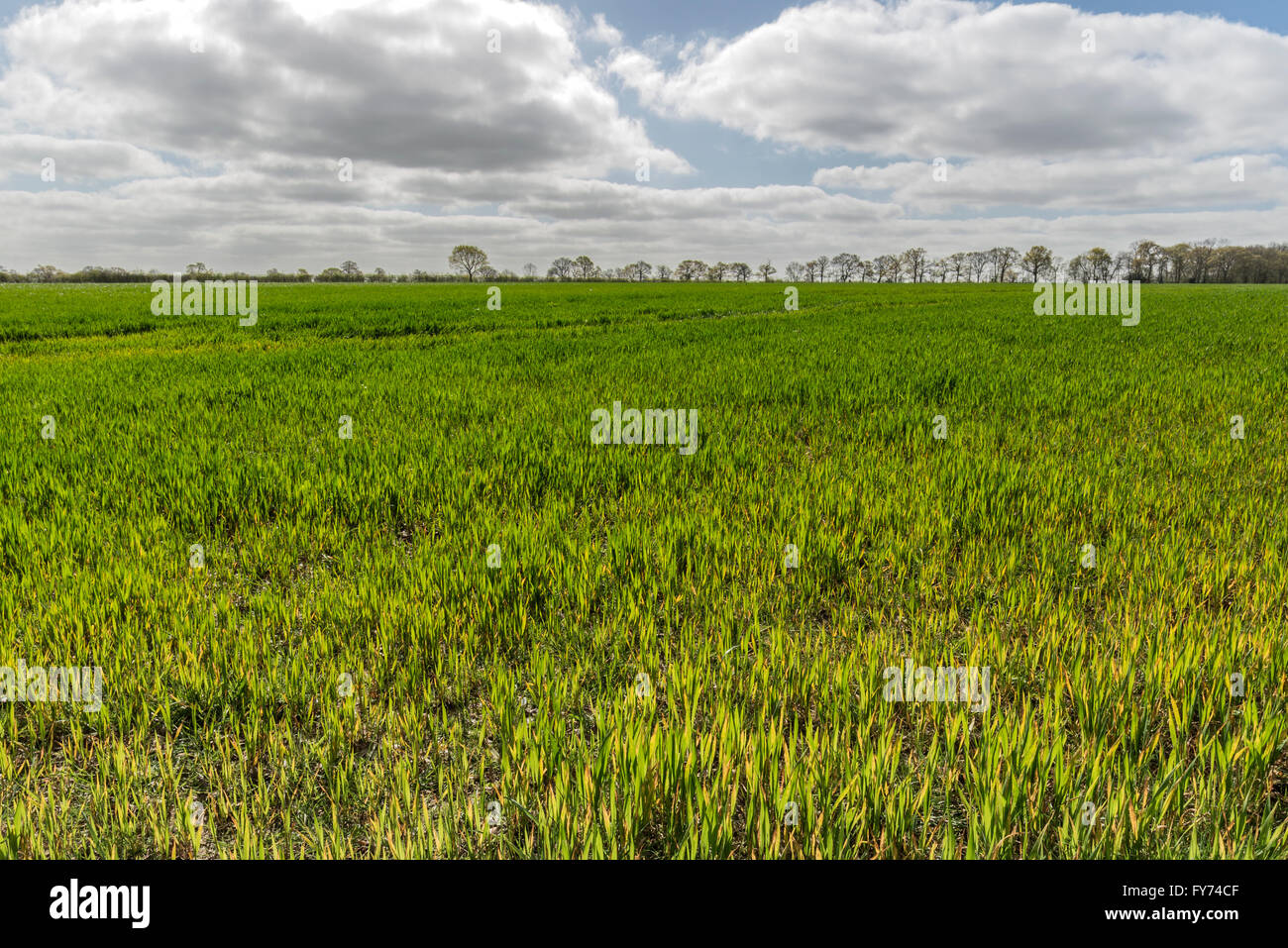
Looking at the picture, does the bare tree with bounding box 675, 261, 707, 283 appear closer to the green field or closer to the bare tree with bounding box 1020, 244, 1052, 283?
the bare tree with bounding box 1020, 244, 1052, 283

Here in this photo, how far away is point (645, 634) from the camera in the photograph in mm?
2615

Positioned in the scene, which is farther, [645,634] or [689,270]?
[689,270]

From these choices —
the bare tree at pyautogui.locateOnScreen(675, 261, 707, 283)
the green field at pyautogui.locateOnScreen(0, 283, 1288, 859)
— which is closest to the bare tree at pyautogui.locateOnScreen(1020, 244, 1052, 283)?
the bare tree at pyautogui.locateOnScreen(675, 261, 707, 283)

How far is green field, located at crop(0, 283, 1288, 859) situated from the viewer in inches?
66.4

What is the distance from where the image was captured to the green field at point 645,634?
1686 millimetres

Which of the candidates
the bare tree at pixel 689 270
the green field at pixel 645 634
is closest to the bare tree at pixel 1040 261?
the bare tree at pixel 689 270

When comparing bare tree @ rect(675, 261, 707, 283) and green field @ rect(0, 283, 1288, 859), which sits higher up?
bare tree @ rect(675, 261, 707, 283)

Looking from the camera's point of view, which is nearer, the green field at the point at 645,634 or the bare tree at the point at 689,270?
the green field at the point at 645,634

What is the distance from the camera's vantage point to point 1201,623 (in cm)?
251

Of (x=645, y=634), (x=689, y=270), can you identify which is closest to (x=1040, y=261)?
(x=689, y=270)

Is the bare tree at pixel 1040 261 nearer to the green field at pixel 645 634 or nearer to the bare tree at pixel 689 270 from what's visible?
the bare tree at pixel 689 270

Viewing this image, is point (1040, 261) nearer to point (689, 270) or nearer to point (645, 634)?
point (689, 270)
